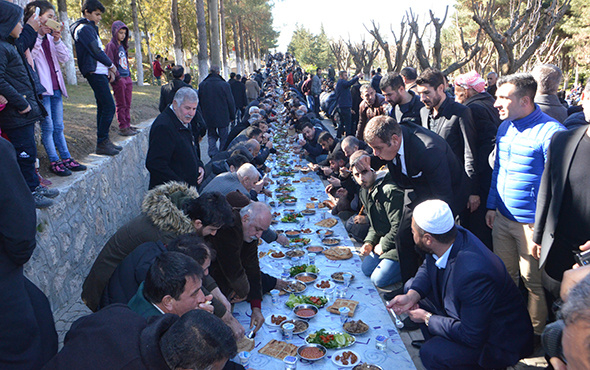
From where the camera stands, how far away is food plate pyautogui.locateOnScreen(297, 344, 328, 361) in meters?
3.12

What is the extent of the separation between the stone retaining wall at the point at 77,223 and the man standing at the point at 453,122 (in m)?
4.12

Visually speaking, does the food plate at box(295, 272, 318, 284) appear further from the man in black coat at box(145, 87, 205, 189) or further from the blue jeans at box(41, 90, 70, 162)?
the blue jeans at box(41, 90, 70, 162)

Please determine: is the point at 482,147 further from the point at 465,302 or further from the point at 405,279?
the point at 465,302

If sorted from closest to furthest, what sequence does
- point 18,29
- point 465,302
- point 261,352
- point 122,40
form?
point 465,302
point 261,352
point 18,29
point 122,40

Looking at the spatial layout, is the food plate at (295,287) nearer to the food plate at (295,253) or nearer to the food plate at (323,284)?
the food plate at (323,284)

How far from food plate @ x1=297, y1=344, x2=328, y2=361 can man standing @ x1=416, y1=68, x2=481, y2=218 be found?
2.27 m

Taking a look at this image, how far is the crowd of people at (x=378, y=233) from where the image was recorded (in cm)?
192

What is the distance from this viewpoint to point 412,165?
3.83 meters

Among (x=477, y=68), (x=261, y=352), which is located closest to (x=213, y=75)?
(x=261, y=352)

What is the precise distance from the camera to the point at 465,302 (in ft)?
8.98

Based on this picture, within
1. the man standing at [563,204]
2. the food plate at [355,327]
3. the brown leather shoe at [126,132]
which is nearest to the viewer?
the man standing at [563,204]

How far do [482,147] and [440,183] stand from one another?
1087 mm

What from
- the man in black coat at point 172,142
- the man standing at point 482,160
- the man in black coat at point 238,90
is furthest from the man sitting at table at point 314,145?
the man in black coat at point 238,90

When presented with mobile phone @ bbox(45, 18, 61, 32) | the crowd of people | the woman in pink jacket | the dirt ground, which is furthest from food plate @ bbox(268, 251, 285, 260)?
mobile phone @ bbox(45, 18, 61, 32)
